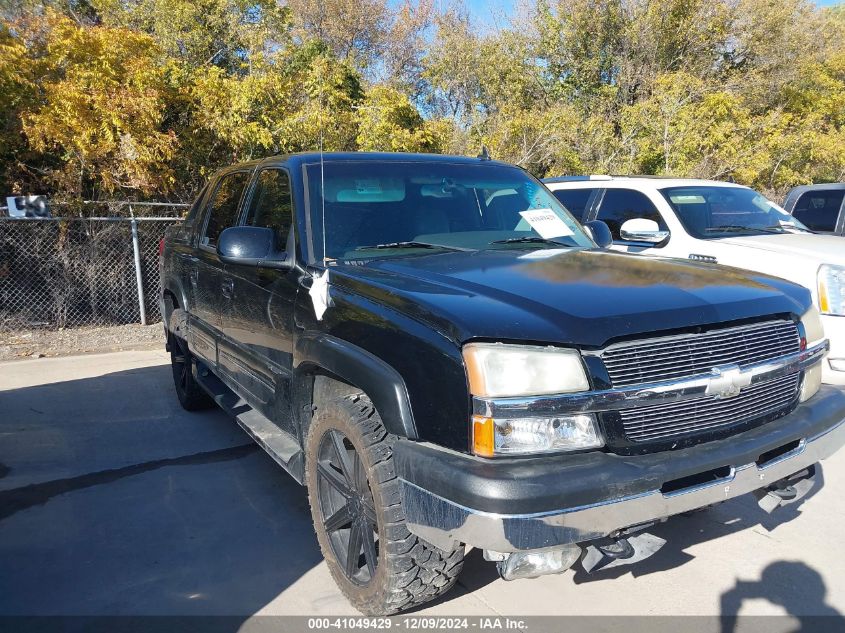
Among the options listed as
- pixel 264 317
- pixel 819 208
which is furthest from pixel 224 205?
pixel 819 208

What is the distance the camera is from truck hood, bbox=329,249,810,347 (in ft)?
7.54

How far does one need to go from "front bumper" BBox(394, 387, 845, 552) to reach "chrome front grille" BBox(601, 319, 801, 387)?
0.91 feet

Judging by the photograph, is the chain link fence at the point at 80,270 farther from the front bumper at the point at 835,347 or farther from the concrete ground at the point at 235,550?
the front bumper at the point at 835,347

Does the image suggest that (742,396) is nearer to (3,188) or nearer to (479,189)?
(479,189)

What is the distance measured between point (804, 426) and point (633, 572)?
40.4 inches

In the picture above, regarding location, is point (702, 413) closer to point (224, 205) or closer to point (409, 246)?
point (409, 246)

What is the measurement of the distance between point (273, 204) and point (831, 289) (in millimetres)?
4178

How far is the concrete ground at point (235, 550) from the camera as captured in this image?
299 centimetres

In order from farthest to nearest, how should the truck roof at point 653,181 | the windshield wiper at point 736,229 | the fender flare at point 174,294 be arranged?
the truck roof at point 653,181 < the windshield wiper at point 736,229 < the fender flare at point 174,294

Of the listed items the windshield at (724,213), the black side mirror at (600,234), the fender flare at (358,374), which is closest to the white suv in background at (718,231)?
the windshield at (724,213)

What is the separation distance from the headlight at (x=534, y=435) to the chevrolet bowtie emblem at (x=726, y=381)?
1.62 ft

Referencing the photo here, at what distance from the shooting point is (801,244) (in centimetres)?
581

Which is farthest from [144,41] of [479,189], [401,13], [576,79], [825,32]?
[825,32]

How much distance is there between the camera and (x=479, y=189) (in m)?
3.93
